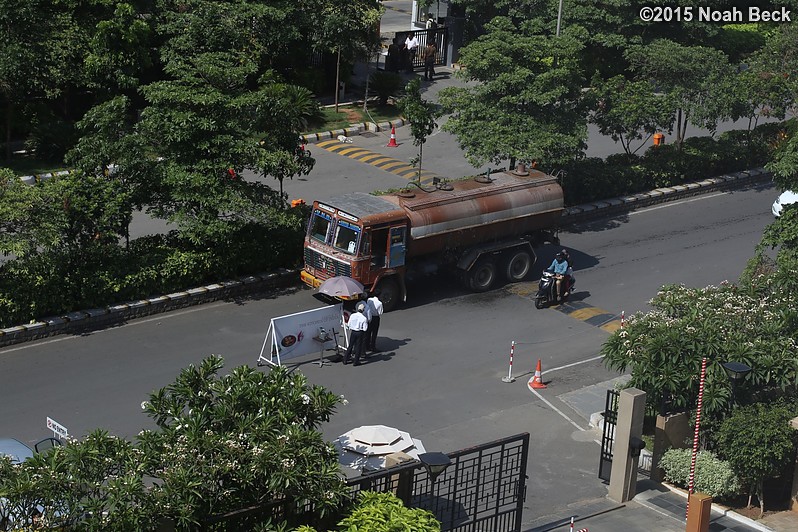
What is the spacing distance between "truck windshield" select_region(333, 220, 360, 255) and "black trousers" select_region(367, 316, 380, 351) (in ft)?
7.62

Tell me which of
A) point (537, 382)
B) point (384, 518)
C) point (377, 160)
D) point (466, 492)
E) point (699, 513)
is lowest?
point (537, 382)

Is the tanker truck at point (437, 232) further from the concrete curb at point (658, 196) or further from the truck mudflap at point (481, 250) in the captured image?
the concrete curb at point (658, 196)

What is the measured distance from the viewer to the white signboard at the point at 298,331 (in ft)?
80.2

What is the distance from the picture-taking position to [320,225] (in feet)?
91.5

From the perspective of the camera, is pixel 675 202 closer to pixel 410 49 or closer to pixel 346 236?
pixel 346 236

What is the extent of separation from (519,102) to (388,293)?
792 centimetres

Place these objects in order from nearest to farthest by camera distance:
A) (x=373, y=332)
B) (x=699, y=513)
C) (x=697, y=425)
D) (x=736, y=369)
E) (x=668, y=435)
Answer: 1. (x=699, y=513)
2. (x=697, y=425)
3. (x=736, y=369)
4. (x=668, y=435)
5. (x=373, y=332)

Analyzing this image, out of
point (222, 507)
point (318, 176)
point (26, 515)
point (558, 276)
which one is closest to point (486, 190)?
point (558, 276)

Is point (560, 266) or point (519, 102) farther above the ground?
point (519, 102)

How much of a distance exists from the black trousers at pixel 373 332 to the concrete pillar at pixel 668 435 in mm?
7090

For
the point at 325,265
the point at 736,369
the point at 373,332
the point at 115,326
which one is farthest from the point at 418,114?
the point at 736,369

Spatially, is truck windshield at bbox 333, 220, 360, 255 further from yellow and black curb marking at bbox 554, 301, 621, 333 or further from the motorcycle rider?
yellow and black curb marking at bbox 554, 301, 621, 333

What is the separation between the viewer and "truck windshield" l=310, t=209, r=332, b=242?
27678 millimetres

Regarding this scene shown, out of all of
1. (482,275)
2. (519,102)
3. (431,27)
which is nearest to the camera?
(482,275)
